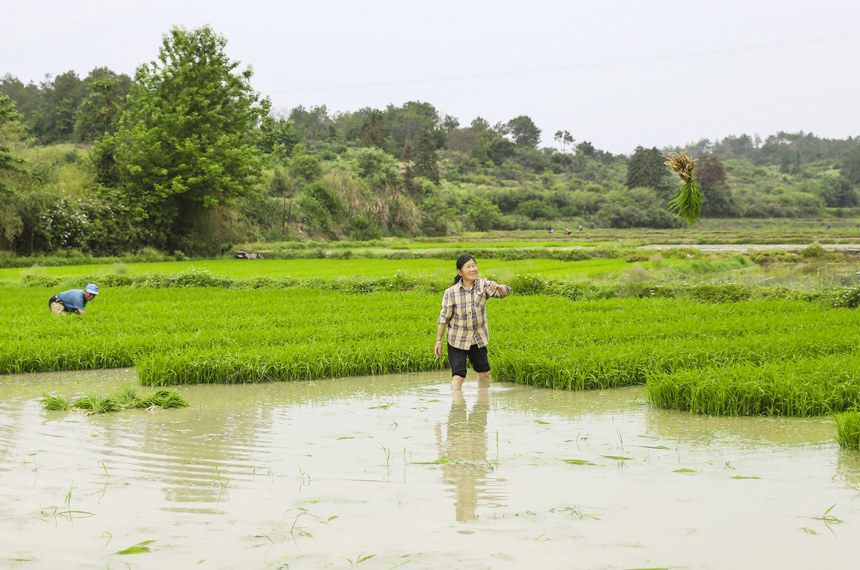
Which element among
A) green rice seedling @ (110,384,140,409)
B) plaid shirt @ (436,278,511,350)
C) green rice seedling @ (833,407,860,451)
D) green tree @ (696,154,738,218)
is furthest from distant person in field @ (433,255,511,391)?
green tree @ (696,154,738,218)

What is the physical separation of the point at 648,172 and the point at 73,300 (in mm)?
63172

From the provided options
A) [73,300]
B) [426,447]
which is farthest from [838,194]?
[426,447]

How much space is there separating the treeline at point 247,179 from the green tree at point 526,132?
855 cm

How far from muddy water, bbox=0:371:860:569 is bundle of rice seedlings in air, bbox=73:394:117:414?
0.13 m

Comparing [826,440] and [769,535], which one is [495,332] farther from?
[769,535]

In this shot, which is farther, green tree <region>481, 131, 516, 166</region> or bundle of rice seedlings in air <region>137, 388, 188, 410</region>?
green tree <region>481, 131, 516, 166</region>

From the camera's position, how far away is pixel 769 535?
285 cm

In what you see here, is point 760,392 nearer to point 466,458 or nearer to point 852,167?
point 466,458

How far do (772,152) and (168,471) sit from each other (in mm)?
119338

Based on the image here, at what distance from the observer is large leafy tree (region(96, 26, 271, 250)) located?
27.9 metres

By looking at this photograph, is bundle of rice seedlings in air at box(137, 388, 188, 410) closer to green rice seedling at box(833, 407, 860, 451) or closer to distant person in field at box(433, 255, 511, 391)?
distant person in field at box(433, 255, 511, 391)

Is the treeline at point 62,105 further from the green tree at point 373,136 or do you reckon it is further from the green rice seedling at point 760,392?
the green rice seedling at point 760,392

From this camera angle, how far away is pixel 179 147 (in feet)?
89.9

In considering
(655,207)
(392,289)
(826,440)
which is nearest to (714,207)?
(655,207)
